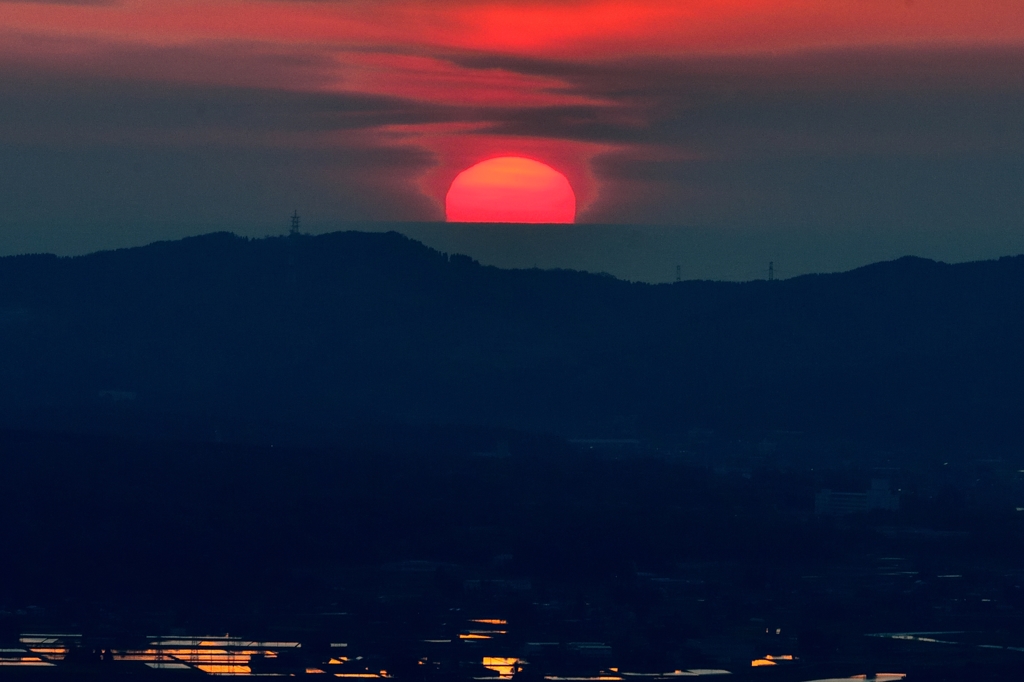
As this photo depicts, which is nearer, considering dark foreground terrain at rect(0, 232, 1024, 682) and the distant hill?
dark foreground terrain at rect(0, 232, 1024, 682)

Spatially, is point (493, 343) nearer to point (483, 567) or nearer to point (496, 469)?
point (496, 469)

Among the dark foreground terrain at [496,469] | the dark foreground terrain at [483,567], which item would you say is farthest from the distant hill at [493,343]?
the dark foreground terrain at [483,567]

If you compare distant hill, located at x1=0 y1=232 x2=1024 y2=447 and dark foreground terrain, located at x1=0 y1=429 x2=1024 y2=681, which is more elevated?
distant hill, located at x1=0 y1=232 x2=1024 y2=447

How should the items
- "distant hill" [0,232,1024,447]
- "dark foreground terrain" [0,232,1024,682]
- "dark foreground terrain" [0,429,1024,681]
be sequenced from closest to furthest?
"dark foreground terrain" [0,429,1024,681]
"dark foreground terrain" [0,232,1024,682]
"distant hill" [0,232,1024,447]

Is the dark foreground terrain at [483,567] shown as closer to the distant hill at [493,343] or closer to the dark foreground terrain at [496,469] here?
the dark foreground terrain at [496,469]

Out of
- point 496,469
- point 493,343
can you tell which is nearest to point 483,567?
point 496,469

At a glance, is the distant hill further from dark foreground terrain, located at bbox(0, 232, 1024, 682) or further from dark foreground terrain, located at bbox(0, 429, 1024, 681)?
dark foreground terrain, located at bbox(0, 429, 1024, 681)

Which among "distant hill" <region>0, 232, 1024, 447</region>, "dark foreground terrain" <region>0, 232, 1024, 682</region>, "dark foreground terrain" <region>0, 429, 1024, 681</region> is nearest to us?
"dark foreground terrain" <region>0, 429, 1024, 681</region>

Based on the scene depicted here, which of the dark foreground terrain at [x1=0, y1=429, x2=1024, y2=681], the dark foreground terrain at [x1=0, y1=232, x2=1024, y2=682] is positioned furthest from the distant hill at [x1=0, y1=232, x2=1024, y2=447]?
the dark foreground terrain at [x1=0, y1=429, x2=1024, y2=681]
